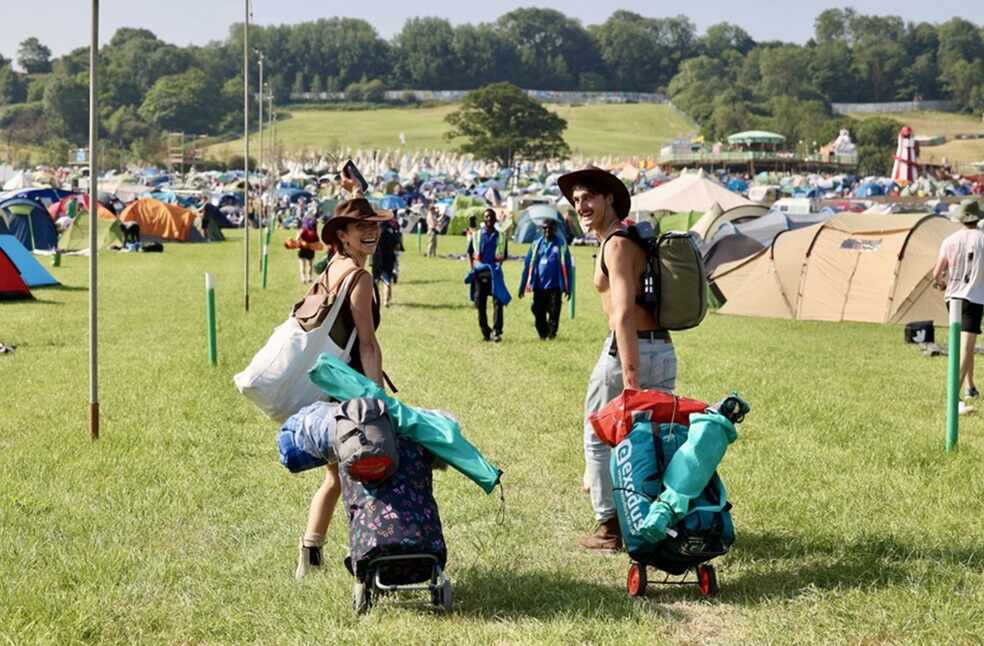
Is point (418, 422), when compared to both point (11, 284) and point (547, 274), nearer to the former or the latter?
point (547, 274)

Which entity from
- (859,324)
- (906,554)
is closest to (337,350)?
(906,554)

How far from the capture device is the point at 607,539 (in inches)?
264

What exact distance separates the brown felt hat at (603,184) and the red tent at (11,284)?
59.1 feet

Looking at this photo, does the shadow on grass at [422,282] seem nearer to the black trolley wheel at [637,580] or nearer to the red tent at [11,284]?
the red tent at [11,284]

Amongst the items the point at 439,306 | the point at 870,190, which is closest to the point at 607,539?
the point at 439,306

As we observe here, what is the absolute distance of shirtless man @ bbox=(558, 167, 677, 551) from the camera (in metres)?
6.28

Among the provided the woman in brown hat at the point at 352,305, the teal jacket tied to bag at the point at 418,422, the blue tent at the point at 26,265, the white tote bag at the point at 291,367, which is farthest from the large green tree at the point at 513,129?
the teal jacket tied to bag at the point at 418,422

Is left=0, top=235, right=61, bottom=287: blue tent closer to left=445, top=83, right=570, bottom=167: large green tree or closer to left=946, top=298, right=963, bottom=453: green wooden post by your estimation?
left=946, top=298, right=963, bottom=453: green wooden post

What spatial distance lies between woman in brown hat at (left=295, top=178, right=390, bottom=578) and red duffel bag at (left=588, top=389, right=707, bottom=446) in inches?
42.0

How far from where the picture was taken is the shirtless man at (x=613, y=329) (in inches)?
247

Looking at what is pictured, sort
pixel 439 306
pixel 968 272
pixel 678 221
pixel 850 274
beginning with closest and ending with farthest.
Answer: pixel 968 272 < pixel 850 274 < pixel 439 306 < pixel 678 221

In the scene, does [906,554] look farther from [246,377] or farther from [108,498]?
[108,498]

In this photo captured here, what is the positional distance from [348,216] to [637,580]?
2.09 meters

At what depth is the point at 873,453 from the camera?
30.1 feet
